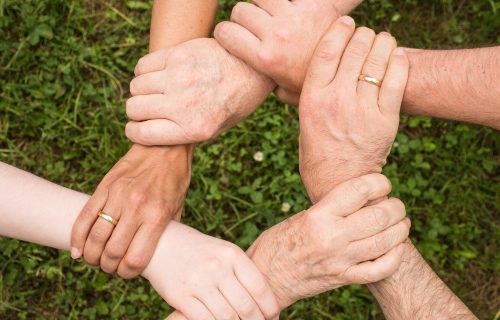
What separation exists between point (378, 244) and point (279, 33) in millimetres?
985

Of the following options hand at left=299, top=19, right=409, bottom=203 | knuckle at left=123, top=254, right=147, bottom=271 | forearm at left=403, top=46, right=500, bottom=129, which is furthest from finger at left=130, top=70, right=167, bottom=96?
forearm at left=403, top=46, right=500, bottom=129

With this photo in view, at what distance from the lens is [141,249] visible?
2.43 m

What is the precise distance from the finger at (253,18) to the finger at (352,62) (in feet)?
1.21

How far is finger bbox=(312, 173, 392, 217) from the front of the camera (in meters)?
2.31

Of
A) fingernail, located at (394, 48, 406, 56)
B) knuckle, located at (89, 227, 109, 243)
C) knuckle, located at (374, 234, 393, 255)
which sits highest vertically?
fingernail, located at (394, 48, 406, 56)

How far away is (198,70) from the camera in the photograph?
8.69ft

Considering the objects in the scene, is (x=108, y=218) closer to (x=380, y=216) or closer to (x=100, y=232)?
(x=100, y=232)

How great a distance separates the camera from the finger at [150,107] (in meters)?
2.58

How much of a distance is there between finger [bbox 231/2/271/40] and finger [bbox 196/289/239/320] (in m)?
1.11

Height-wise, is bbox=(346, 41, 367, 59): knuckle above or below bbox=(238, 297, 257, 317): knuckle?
above

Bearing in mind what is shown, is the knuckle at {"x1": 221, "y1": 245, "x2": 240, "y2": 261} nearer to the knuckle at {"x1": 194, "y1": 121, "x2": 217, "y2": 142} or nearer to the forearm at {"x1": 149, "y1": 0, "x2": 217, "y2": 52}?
the knuckle at {"x1": 194, "y1": 121, "x2": 217, "y2": 142}

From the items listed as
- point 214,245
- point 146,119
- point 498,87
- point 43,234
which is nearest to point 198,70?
point 146,119

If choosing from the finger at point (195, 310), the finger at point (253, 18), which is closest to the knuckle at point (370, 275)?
the finger at point (195, 310)

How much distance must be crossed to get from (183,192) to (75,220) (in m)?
0.53
